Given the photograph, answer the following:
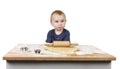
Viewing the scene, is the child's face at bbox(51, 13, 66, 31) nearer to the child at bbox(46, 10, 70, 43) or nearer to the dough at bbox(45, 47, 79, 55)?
the child at bbox(46, 10, 70, 43)

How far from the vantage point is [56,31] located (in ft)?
13.1

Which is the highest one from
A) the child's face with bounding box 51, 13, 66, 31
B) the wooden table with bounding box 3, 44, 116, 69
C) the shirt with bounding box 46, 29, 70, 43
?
the child's face with bounding box 51, 13, 66, 31

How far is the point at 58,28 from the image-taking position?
3949mm

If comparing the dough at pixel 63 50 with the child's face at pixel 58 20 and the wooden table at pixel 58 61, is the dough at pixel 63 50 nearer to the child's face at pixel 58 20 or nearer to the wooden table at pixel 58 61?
the wooden table at pixel 58 61

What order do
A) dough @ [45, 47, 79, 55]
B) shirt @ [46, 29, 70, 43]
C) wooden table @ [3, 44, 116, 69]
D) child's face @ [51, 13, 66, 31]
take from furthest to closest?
shirt @ [46, 29, 70, 43], child's face @ [51, 13, 66, 31], dough @ [45, 47, 79, 55], wooden table @ [3, 44, 116, 69]

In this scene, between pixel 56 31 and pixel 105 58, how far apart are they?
1.10 meters

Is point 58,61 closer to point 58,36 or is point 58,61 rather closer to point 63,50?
point 63,50

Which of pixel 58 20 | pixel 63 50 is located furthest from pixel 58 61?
pixel 58 20

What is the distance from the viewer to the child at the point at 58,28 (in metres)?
3.84

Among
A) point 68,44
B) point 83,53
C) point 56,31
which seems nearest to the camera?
point 83,53

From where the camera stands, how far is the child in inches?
151

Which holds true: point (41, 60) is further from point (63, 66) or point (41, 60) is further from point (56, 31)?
point (56, 31)

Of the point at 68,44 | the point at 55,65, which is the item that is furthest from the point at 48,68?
the point at 68,44

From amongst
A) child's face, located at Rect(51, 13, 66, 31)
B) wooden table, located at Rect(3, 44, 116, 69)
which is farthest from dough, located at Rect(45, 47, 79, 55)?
child's face, located at Rect(51, 13, 66, 31)
